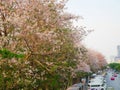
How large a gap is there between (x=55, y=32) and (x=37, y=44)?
2.34 metres

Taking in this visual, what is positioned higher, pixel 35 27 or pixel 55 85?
pixel 35 27

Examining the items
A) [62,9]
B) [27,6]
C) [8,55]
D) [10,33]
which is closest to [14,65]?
[8,55]

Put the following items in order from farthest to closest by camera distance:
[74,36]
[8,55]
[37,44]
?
1. [74,36]
2. [37,44]
3. [8,55]

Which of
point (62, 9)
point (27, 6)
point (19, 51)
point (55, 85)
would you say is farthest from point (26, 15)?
point (55, 85)

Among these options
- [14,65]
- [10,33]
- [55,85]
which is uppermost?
[10,33]

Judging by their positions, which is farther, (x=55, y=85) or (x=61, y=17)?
(x=55, y=85)

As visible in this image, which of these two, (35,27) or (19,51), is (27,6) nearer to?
(35,27)

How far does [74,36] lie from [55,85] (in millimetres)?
4868

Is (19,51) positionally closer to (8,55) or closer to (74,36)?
(8,55)

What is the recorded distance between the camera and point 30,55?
16.6 meters

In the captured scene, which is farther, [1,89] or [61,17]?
[61,17]

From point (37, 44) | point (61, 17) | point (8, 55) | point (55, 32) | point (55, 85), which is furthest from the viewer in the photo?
point (55, 85)

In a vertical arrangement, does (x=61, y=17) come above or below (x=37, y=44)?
above

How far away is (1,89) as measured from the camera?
15.5 meters
